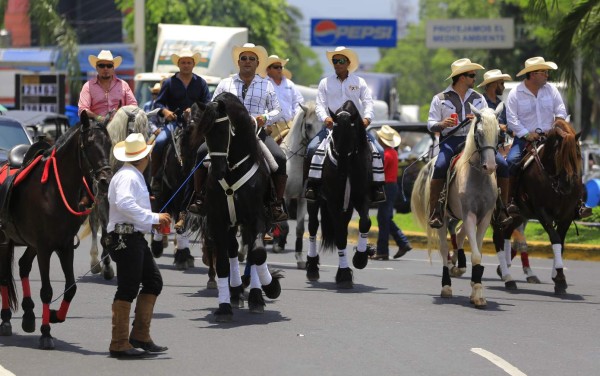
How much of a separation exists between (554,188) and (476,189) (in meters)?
1.70

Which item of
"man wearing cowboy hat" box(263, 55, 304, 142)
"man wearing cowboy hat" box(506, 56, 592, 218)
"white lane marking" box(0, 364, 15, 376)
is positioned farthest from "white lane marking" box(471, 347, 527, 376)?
"man wearing cowboy hat" box(263, 55, 304, 142)

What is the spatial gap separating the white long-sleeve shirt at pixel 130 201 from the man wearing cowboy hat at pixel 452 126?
5299mm

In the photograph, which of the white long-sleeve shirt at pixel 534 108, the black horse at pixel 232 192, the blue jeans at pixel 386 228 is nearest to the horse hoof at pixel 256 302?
the black horse at pixel 232 192

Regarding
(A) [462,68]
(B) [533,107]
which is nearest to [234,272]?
(A) [462,68]

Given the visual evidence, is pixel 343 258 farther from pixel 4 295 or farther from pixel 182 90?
pixel 4 295

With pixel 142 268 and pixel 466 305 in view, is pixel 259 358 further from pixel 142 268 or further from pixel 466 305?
pixel 466 305

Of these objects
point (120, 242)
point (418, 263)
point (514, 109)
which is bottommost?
point (418, 263)

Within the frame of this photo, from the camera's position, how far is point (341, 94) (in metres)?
16.5

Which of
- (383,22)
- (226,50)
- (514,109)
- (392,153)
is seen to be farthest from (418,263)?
→ (383,22)

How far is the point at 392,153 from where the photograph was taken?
67.4ft

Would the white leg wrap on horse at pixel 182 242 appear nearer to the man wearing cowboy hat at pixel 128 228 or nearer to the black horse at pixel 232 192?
the black horse at pixel 232 192

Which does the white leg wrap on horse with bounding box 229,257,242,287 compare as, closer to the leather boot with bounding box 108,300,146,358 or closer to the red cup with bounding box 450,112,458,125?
the leather boot with bounding box 108,300,146,358

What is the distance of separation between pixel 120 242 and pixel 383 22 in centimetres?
6438

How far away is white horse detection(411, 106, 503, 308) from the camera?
47.5 ft
